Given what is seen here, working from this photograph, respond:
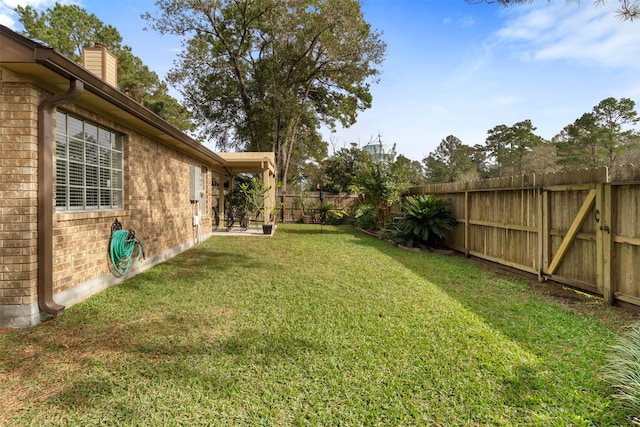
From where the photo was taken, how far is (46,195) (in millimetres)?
3352

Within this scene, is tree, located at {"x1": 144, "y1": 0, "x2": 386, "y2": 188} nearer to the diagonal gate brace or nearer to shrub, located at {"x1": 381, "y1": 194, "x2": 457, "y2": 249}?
shrub, located at {"x1": 381, "y1": 194, "x2": 457, "y2": 249}

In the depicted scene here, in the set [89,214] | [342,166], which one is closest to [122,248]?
[89,214]

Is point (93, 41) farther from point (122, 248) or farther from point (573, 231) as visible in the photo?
point (573, 231)

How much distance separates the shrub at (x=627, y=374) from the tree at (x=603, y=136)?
99.6ft

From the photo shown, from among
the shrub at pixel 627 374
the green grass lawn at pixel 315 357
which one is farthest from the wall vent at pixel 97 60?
the shrub at pixel 627 374

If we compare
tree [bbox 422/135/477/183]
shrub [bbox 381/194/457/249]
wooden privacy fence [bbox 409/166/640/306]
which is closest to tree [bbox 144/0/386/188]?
shrub [bbox 381/194/457/249]

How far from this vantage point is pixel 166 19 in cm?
1670

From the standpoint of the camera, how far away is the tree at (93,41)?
1864 cm

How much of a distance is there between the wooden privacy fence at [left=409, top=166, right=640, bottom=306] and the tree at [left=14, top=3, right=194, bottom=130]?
21.9 meters

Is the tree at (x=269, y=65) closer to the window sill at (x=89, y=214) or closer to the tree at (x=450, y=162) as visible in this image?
the window sill at (x=89, y=214)

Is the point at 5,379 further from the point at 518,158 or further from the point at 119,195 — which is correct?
the point at 518,158

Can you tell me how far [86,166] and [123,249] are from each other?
140 centimetres

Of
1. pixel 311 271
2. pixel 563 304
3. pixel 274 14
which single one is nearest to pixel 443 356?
pixel 563 304

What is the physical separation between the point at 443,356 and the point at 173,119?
1020 inches
